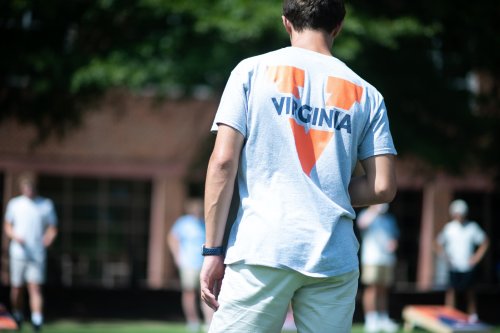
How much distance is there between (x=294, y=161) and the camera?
333cm

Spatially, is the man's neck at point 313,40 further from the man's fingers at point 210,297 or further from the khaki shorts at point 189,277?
the khaki shorts at point 189,277

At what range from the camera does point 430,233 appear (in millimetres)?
25266

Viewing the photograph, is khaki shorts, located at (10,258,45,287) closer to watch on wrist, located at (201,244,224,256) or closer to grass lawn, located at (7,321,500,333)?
grass lawn, located at (7,321,500,333)

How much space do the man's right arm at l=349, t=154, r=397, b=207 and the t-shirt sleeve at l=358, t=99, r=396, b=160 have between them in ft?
0.07

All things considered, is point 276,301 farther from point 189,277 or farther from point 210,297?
point 189,277

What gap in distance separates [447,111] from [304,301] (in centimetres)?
1547

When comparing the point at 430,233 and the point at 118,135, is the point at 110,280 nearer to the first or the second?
the point at 118,135

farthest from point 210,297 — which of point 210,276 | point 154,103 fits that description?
point 154,103

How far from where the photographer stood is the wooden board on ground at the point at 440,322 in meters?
12.7

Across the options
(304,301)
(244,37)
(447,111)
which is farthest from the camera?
(447,111)

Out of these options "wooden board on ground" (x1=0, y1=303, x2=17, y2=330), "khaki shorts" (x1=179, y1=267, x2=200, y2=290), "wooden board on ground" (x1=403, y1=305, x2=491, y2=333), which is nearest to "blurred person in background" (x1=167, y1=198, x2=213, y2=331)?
"khaki shorts" (x1=179, y1=267, x2=200, y2=290)

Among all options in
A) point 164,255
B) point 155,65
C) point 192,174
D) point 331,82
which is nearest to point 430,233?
point 164,255

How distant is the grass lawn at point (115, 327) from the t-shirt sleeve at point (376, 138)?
33.5 feet

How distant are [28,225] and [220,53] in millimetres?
4559
